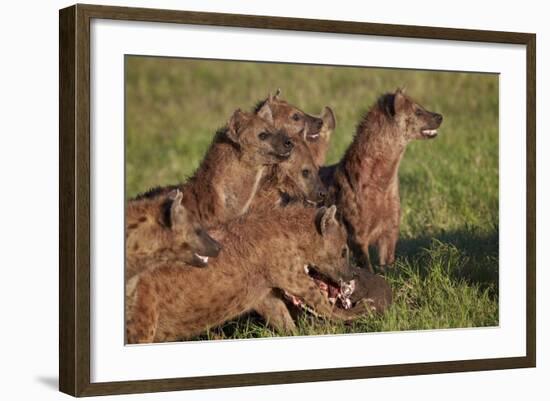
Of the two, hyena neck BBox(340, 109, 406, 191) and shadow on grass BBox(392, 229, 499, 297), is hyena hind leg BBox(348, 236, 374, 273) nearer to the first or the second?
shadow on grass BBox(392, 229, 499, 297)

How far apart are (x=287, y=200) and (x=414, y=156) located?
1.20 m

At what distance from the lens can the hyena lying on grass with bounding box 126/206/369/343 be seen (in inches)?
342

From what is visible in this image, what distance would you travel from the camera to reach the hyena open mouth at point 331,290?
9.16 m

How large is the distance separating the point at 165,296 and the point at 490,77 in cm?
264

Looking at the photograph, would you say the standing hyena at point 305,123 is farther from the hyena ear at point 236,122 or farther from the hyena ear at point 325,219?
the hyena ear at point 325,219

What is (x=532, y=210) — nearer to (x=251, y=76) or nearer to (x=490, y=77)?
(x=490, y=77)

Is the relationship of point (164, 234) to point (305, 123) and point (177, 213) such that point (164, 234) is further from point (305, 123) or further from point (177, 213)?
point (305, 123)

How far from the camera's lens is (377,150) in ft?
32.5

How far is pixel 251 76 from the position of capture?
9.75 meters

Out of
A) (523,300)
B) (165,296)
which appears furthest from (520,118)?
(165,296)

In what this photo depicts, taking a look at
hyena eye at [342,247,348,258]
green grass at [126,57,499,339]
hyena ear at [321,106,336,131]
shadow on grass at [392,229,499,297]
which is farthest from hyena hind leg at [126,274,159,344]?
shadow on grass at [392,229,499,297]

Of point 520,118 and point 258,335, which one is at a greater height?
point 520,118

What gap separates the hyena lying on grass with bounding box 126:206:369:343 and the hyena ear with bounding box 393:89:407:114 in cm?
97

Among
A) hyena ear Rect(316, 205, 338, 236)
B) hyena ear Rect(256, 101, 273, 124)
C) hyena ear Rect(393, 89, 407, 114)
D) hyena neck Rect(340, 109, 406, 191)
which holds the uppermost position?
hyena ear Rect(393, 89, 407, 114)
